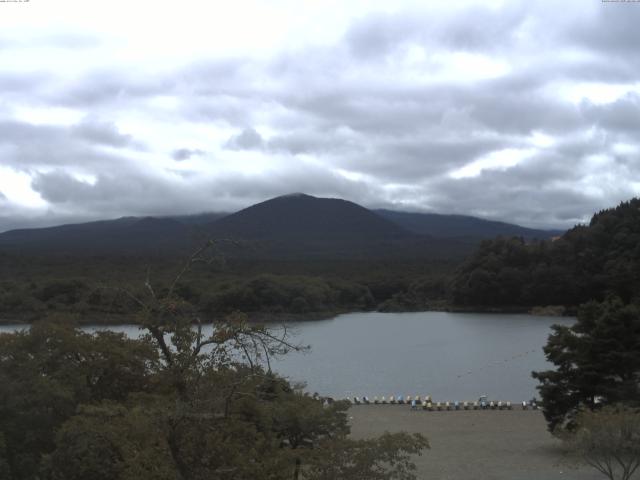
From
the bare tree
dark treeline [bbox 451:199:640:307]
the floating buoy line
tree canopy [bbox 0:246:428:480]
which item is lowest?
the floating buoy line

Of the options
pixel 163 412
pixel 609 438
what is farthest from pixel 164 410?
pixel 609 438

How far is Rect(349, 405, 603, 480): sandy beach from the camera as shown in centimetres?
1639

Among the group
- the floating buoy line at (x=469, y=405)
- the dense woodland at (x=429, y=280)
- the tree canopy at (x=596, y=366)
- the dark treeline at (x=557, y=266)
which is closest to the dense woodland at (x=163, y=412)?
the tree canopy at (x=596, y=366)

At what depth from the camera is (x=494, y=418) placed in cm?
2477

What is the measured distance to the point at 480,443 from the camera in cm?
2042

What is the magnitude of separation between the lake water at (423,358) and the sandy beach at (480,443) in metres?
3.62

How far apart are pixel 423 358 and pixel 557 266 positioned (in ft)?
111

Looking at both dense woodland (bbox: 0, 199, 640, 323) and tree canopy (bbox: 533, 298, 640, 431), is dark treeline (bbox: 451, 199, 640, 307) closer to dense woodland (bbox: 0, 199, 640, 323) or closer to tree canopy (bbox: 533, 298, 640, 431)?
dense woodland (bbox: 0, 199, 640, 323)

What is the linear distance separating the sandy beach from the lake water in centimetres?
362

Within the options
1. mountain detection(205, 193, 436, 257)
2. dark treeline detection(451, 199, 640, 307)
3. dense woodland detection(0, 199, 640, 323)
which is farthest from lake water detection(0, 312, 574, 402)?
mountain detection(205, 193, 436, 257)

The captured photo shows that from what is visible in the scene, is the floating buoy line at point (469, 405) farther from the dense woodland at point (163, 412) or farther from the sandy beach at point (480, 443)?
the dense woodland at point (163, 412)

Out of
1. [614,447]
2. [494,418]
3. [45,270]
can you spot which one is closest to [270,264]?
[45,270]

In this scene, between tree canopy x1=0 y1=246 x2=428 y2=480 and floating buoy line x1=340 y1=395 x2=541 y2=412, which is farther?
Result: floating buoy line x1=340 y1=395 x2=541 y2=412

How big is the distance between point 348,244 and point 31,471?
409 feet
